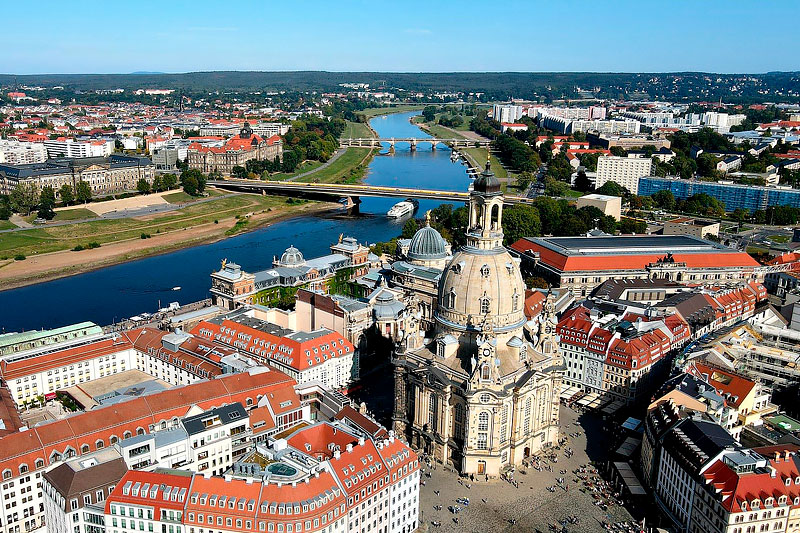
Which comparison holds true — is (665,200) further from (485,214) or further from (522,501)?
(522,501)

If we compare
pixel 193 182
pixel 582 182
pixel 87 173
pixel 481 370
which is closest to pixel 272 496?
pixel 481 370

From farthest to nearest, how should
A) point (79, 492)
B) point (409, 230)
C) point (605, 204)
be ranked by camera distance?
point (605, 204) → point (409, 230) → point (79, 492)

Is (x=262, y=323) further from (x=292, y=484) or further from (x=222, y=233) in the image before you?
(x=222, y=233)

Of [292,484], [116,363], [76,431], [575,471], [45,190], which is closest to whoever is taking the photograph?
[292,484]

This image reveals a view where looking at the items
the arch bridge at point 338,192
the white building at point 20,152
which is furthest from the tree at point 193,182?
the white building at point 20,152

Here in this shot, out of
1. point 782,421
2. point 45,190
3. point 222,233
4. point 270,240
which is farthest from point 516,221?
point 45,190

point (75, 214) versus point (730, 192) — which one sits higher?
point (730, 192)

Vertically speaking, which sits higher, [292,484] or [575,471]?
[292,484]

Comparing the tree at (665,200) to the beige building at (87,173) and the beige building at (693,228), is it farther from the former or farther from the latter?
the beige building at (87,173)
